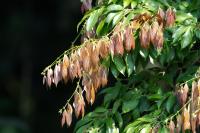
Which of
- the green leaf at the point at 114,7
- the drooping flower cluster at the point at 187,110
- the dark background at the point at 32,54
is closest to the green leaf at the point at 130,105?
the drooping flower cluster at the point at 187,110

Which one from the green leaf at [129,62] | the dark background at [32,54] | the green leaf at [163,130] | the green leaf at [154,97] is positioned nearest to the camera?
the green leaf at [163,130]

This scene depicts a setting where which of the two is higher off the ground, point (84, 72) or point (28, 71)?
point (28, 71)

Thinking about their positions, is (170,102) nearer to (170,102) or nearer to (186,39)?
(170,102)

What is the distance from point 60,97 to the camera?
901 cm

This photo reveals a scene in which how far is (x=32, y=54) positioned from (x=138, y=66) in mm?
5932

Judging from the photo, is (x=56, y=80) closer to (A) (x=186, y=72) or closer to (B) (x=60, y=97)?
(A) (x=186, y=72)

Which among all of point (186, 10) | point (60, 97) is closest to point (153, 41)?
point (186, 10)

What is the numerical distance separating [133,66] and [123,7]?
30cm

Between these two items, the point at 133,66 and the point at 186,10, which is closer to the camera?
the point at 133,66

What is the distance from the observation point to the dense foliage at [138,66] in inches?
123

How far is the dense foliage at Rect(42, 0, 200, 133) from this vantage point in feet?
10.3

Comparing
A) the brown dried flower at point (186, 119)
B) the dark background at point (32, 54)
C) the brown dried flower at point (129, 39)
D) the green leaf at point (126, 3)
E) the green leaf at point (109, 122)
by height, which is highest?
the dark background at point (32, 54)

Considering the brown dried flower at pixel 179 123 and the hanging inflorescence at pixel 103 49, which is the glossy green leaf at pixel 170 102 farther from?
the hanging inflorescence at pixel 103 49

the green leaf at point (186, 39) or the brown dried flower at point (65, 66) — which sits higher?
the green leaf at point (186, 39)
